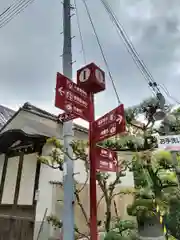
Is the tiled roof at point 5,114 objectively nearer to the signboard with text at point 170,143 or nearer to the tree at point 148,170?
the tree at point 148,170

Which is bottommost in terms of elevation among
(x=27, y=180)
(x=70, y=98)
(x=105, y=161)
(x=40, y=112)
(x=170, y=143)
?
(x=27, y=180)

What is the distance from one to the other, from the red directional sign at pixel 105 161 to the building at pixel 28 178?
2.64 m

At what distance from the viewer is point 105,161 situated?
3430 millimetres

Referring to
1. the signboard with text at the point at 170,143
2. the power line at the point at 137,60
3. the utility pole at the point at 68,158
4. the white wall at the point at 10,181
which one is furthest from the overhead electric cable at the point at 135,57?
the white wall at the point at 10,181

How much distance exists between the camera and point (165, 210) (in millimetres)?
4035

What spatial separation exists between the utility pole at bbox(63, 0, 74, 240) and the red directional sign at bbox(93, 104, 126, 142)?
1.85 ft

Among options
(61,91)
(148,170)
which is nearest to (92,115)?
(61,91)

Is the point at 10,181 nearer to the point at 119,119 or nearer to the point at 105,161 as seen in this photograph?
the point at 105,161

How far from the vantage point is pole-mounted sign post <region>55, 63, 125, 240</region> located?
3158 mm

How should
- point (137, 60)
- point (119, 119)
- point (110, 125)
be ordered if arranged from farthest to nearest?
point (137, 60), point (110, 125), point (119, 119)

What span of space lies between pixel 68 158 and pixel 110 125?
98cm

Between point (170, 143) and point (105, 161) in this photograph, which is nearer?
point (105, 161)

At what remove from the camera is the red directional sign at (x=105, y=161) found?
10.9 ft

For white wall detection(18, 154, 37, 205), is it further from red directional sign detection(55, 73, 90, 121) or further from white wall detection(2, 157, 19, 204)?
red directional sign detection(55, 73, 90, 121)
